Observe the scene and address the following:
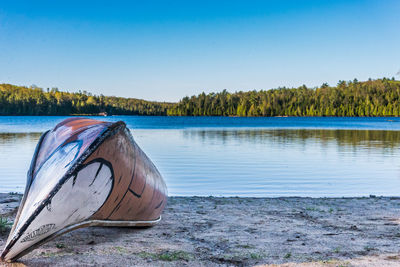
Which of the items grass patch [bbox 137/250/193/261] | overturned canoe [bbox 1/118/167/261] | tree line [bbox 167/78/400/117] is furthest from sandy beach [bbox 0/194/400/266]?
tree line [bbox 167/78/400/117]

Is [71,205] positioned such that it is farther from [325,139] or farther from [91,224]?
[325,139]

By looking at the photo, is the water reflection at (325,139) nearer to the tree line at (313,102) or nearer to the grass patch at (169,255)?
the grass patch at (169,255)

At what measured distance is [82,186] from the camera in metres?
4.32

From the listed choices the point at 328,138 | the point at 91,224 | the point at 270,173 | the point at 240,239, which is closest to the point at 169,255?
the point at 91,224

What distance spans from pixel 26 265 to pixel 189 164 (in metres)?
14.7

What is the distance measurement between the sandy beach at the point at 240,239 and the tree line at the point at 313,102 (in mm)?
→ 165056

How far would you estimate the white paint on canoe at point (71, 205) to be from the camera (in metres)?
3.88

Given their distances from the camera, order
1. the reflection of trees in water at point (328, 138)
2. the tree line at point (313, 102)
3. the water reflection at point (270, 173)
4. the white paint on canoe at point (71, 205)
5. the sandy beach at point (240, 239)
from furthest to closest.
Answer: the tree line at point (313, 102)
the reflection of trees in water at point (328, 138)
the water reflection at point (270, 173)
the sandy beach at point (240, 239)
the white paint on canoe at point (71, 205)

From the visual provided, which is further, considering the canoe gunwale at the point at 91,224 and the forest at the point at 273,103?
the forest at the point at 273,103

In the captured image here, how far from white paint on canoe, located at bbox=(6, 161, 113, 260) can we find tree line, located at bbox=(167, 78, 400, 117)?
552 ft

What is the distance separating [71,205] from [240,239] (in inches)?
91.5

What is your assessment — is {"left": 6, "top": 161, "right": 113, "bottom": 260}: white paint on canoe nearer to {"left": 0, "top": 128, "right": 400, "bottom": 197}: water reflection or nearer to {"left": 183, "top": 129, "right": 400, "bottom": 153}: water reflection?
{"left": 0, "top": 128, "right": 400, "bottom": 197}: water reflection

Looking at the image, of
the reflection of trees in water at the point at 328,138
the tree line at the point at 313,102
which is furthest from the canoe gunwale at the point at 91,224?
the tree line at the point at 313,102

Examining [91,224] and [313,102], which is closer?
[91,224]
